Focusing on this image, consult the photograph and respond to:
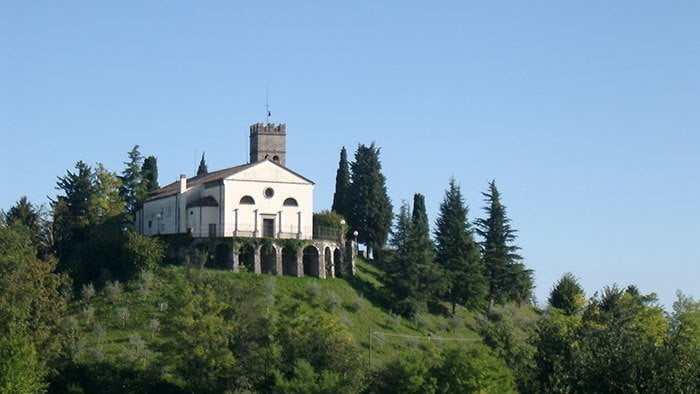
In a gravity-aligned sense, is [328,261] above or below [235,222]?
below

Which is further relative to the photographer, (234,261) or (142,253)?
(234,261)

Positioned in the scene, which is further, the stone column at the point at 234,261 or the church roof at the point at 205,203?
the church roof at the point at 205,203

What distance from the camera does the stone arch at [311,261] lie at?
84.8 meters

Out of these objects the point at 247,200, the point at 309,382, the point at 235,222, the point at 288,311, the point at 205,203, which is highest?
the point at 247,200

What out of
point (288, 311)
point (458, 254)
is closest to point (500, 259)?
point (458, 254)

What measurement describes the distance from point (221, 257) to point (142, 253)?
5597 mm

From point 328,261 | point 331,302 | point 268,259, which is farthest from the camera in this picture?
point 328,261

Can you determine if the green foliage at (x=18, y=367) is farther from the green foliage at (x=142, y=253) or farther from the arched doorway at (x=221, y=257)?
the arched doorway at (x=221, y=257)

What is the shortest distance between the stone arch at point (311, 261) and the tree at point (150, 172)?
16.6m

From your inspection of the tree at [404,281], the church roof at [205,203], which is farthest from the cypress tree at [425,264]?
the church roof at [205,203]

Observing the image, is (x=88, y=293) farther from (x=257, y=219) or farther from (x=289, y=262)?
(x=289, y=262)

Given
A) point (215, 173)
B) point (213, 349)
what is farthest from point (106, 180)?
point (213, 349)

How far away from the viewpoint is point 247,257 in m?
83.2

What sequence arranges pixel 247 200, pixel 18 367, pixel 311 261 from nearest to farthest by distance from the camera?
1. pixel 18 367
2. pixel 247 200
3. pixel 311 261
